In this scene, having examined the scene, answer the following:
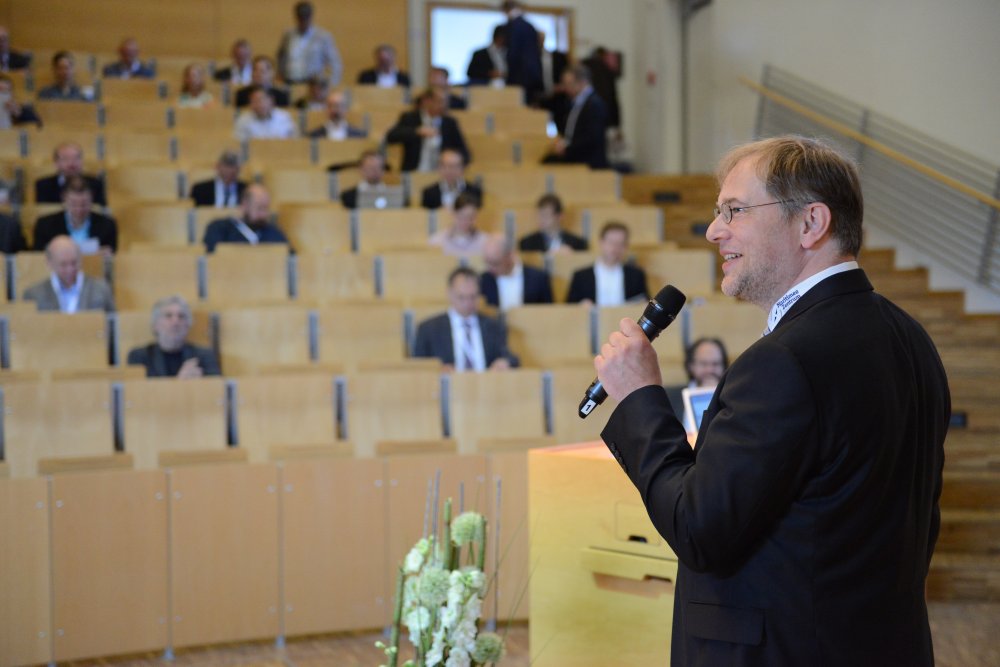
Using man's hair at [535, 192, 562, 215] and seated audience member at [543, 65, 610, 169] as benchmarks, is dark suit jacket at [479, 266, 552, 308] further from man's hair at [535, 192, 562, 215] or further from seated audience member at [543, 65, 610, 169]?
seated audience member at [543, 65, 610, 169]

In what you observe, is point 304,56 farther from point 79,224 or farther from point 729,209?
point 729,209

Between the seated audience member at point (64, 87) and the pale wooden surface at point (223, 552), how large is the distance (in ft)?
15.9

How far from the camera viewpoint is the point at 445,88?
8.07 metres

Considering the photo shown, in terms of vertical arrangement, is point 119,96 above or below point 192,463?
above

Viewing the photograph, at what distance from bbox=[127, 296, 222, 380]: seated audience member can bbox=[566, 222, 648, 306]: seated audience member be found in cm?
193

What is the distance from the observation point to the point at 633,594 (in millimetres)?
A: 1992

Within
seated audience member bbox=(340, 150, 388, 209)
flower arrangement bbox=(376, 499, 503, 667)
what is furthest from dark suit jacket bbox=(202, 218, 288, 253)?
flower arrangement bbox=(376, 499, 503, 667)

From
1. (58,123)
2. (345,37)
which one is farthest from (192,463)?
(345,37)

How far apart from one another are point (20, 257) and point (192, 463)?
6.60ft

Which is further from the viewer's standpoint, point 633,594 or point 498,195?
point 498,195

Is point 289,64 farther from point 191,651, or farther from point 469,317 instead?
point 191,651

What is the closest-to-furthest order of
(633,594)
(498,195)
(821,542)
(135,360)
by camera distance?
(821,542) → (633,594) → (135,360) → (498,195)

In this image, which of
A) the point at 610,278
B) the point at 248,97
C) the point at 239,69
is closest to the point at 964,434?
the point at 610,278

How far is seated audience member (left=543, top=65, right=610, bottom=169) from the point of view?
759cm
